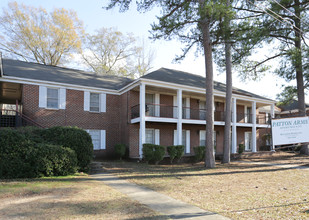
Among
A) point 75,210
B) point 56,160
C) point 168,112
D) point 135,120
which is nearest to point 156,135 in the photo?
point 168,112

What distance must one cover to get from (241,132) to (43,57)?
929 inches

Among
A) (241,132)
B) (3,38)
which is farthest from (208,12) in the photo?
(3,38)

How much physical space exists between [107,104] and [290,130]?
13.1 metres

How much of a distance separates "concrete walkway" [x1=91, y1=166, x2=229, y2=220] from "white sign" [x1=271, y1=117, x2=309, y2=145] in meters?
3.21

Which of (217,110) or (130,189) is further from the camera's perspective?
(217,110)

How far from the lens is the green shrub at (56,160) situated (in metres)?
9.55

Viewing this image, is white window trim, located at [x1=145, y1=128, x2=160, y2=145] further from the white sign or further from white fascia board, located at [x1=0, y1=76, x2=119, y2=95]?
the white sign

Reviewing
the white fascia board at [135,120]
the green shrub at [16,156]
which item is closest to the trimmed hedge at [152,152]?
the white fascia board at [135,120]

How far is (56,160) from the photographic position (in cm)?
988

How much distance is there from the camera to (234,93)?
21.1m

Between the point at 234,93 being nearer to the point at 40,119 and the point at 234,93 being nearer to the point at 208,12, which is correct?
the point at 208,12

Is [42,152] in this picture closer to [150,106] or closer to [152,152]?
[152,152]

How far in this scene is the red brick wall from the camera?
49.0 ft

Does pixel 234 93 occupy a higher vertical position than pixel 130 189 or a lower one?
higher
